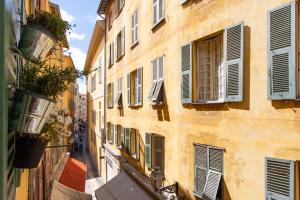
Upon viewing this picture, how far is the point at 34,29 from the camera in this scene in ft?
12.3

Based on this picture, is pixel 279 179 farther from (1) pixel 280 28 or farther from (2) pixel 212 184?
(1) pixel 280 28

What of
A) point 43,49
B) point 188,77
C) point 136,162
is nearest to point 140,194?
point 136,162

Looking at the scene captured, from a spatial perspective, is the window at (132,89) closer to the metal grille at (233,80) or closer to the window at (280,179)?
the metal grille at (233,80)

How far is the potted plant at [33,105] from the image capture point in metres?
2.91

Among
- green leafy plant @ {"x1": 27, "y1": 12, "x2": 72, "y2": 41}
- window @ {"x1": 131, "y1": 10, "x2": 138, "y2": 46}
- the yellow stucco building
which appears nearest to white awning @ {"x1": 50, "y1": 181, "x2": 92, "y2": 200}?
the yellow stucco building

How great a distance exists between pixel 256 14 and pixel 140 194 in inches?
264

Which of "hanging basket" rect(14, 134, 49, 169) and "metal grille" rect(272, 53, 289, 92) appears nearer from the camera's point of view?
"hanging basket" rect(14, 134, 49, 169)

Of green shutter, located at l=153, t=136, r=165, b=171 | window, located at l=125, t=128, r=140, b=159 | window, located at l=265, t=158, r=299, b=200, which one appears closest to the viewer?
window, located at l=265, t=158, r=299, b=200

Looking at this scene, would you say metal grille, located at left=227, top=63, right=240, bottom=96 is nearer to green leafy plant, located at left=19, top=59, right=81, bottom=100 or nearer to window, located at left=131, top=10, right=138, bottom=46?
green leafy plant, located at left=19, top=59, right=81, bottom=100

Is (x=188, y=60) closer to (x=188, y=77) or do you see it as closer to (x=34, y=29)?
(x=188, y=77)

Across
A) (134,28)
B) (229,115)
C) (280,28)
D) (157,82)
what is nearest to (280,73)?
(280,28)

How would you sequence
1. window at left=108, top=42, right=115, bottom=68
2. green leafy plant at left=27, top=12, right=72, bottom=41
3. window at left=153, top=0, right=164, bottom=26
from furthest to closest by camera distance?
window at left=108, top=42, right=115, bottom=68
window at left=153, top=0, right=164, bottom=26
green leafy plant at left=27, top=12, right=72, bottom=41

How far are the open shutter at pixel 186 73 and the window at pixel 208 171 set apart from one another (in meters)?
1.17

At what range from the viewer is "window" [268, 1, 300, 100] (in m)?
4.63
